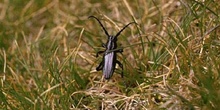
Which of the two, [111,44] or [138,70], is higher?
[111,44]

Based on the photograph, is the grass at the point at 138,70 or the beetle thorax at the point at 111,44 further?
the beetle thorax at the point at 111,44

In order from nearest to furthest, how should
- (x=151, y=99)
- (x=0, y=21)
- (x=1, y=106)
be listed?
1. (x=151, y=99)
2. (x=1, y=106)
3. (x=0, y=21)

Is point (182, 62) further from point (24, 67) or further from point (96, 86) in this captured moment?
point (24, 67)

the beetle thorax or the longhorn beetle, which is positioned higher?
the beetle thorax

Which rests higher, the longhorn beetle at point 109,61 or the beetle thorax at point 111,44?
the beetle thorax at point 111,44

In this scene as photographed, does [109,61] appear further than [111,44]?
No

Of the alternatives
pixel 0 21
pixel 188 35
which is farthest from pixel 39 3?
pixel 188 35

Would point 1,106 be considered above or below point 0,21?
below

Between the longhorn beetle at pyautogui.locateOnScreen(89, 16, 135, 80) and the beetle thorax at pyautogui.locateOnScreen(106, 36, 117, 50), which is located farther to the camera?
the beetle thorax at pyautogui.locateOnScreen(106, 36, 117, 50)
